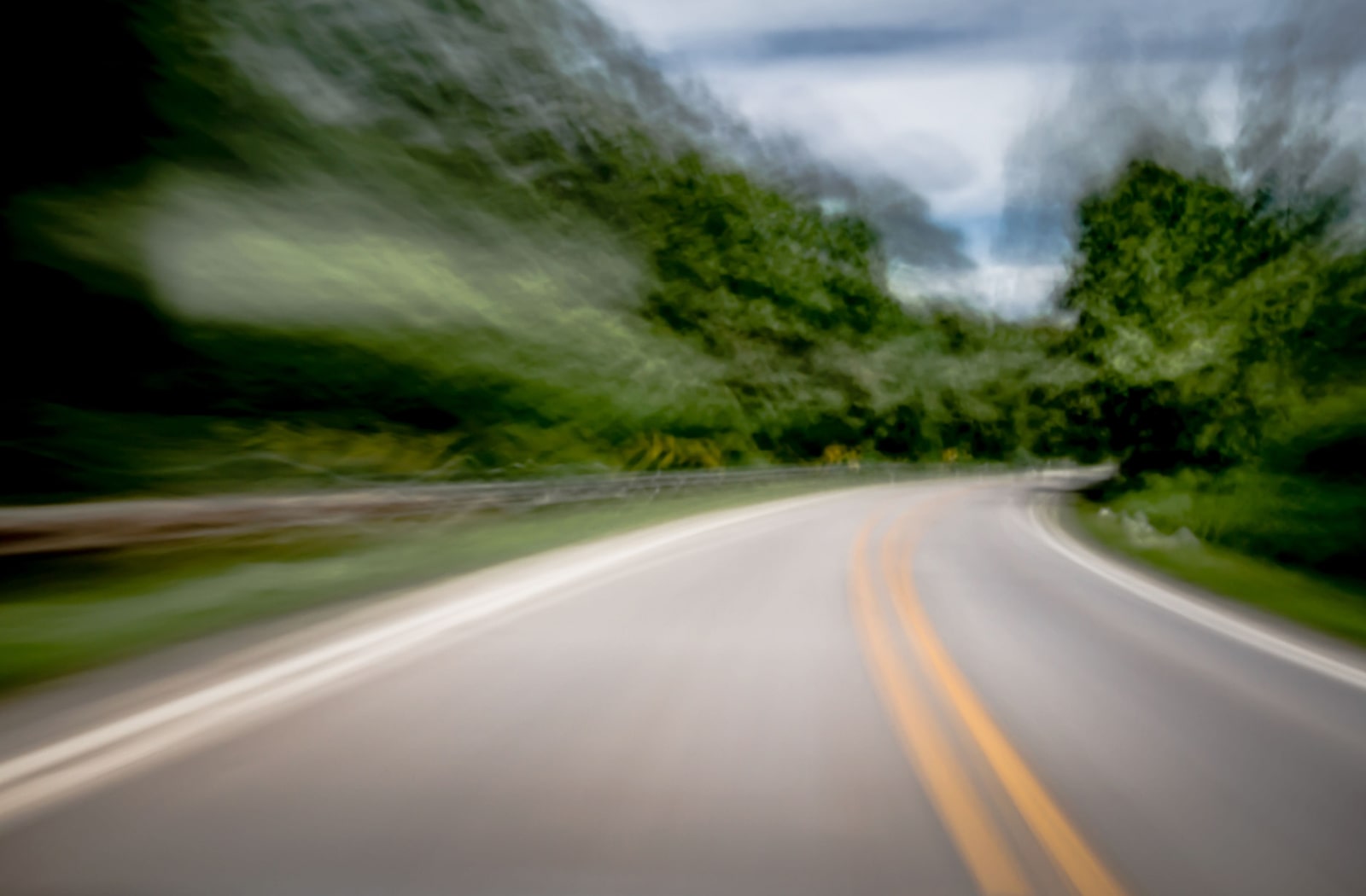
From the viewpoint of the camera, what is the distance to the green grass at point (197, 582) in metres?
6.86

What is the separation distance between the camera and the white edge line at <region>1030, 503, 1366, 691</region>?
6848 millimetres

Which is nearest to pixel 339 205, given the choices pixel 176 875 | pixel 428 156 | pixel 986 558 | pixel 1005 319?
pixel 428 156

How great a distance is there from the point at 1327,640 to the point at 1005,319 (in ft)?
98.8

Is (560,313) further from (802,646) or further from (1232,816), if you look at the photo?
(1232,816)

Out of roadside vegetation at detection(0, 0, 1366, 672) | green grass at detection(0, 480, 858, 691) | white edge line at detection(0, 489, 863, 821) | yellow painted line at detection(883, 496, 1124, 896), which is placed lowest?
yellow painted line at detection(883, 496, 1124, 896)

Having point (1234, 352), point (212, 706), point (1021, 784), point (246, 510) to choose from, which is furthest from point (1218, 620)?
point (1234, 352)

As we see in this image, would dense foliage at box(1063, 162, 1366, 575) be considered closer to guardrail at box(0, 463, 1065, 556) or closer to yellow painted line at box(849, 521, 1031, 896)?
yellow painted line at box(849, 521, 1031, 896)

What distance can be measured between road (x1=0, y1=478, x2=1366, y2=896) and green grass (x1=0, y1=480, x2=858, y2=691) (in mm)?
1379

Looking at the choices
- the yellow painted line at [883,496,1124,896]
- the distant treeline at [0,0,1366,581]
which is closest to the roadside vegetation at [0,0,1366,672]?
the distant treeline at [0,0,1366,581]

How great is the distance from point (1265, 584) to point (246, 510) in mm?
11550

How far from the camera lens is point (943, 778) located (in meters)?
4.42

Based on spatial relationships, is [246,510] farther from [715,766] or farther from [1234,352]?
[1234,352]

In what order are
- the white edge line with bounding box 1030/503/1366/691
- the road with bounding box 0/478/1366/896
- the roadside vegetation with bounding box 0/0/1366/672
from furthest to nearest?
the roadside vegetation with bounding box 0/0/1366/672 → the white edge line with bounding box 1030/503/1366/691 → the road with bounding box 0/478/1366/896

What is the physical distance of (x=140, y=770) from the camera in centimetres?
422
